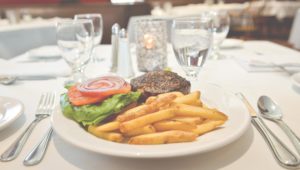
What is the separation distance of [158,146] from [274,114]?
1.19 feet

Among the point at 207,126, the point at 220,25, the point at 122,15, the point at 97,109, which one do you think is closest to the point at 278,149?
the point at 207,126

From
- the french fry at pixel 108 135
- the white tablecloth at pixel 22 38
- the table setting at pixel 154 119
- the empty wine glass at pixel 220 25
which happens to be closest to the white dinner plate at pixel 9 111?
the table setting at pixel 154 119

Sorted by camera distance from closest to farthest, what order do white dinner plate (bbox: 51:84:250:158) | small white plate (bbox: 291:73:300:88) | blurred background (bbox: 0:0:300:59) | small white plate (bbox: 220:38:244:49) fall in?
1. white dinner plate (bbox: 51:84:250:158)
2. small white plate (bbox: 291:73:300:88)
3. small white plate (bbox: 220:38:244:49)
4. blurred background (bbox: 0:0:300:59)

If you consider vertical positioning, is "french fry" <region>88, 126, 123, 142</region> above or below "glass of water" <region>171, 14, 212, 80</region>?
below

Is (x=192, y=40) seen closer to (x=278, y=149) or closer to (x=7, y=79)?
(x=278, y=149)

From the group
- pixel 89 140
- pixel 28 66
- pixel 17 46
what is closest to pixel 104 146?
pixel 89 140

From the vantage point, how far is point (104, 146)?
19.2 inches

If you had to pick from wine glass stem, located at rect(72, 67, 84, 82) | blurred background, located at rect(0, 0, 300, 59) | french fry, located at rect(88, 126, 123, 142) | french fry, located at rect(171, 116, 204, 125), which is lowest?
blurred background, located at rect(0, 0, 300, 59)

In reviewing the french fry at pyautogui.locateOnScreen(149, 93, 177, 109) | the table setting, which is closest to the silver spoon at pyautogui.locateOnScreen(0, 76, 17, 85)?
the table setting

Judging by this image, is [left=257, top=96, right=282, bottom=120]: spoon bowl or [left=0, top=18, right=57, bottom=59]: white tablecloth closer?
[left=257, top=96, right=282, bottom=120]: spoon bowl

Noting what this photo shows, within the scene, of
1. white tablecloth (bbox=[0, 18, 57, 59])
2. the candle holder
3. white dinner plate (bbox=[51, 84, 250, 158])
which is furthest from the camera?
white tablecloth (bbox=[0, 18, 57, 59])

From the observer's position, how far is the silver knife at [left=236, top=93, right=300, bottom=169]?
49cm

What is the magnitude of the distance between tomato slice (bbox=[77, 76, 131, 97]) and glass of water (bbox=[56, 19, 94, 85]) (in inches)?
13.4

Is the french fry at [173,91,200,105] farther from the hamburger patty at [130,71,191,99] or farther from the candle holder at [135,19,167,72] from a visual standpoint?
the candle holder at [135,19,167,72]
